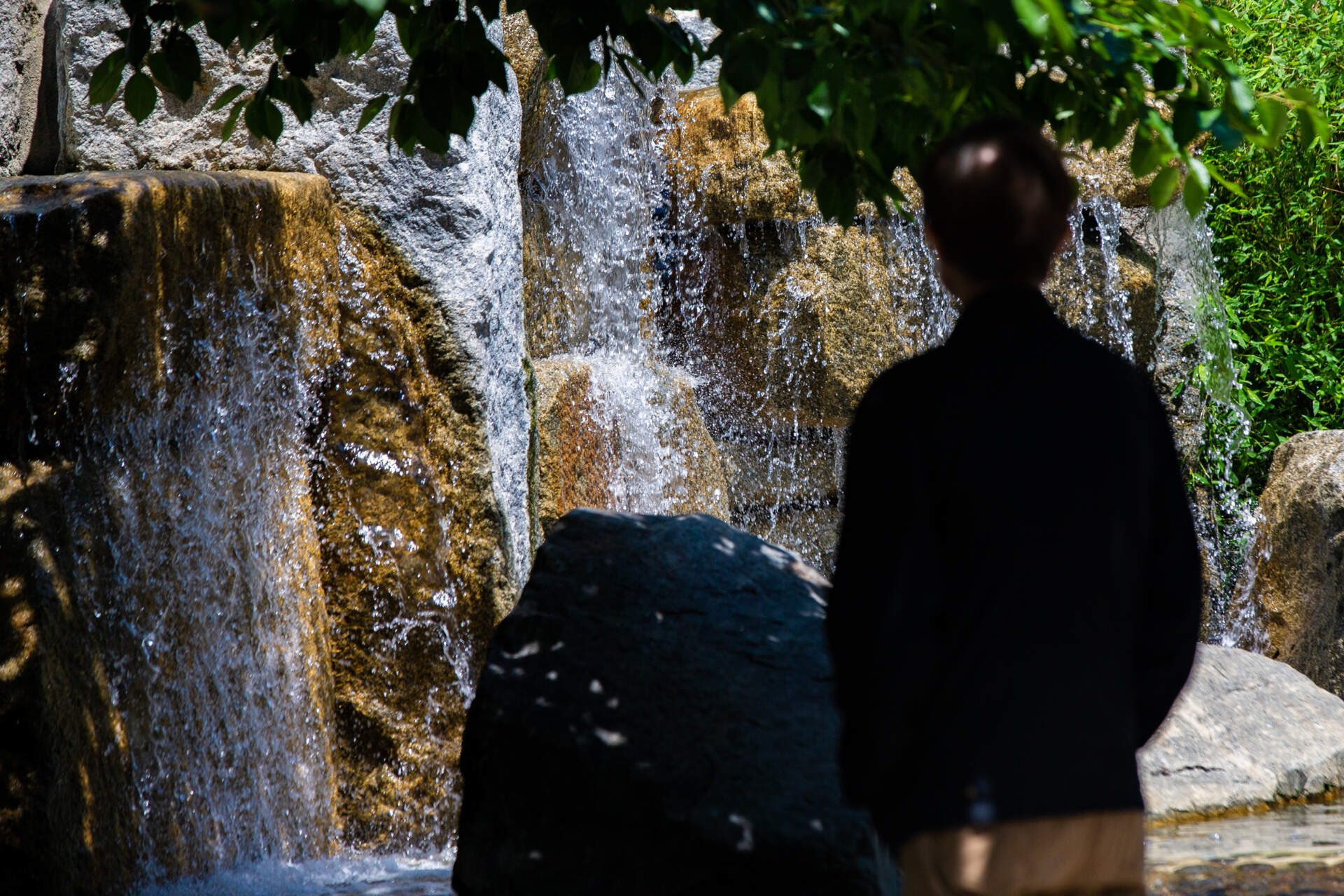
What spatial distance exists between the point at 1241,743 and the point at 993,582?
482cm

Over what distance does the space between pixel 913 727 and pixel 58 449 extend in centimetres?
318

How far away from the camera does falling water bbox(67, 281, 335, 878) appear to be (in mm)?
4078

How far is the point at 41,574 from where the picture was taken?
3678 millimetres

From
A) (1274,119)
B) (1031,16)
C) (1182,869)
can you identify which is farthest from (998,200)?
(1182,869)

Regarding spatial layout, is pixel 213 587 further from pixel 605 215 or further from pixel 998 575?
pixel 605 215

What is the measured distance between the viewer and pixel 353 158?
5262 mm

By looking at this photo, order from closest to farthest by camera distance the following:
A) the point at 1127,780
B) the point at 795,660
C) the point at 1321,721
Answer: the point at 1127,780, the point at 795,660, the point at 1321,721

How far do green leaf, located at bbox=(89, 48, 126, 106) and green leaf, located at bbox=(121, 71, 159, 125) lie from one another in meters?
0.04

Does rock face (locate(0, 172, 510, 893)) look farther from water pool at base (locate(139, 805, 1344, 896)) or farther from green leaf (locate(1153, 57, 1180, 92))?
green leaf (locate(1153, 57, 1180, 92))

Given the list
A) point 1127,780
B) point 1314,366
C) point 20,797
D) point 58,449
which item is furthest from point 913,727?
point 1314,366

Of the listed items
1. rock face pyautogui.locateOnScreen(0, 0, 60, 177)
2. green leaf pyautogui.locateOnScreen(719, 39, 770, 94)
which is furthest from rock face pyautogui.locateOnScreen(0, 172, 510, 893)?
green leaf pyautogui.locateOnScreen(719, 39, 770, 94)

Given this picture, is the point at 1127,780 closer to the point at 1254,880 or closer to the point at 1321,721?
the point at 1254,880

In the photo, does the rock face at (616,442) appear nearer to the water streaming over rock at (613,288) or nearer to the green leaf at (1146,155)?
the water streaming over rock at (613,288)

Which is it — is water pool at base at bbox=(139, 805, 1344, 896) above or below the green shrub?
below
